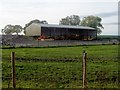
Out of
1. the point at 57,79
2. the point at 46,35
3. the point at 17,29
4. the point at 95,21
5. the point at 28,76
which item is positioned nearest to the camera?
the point at 57,79

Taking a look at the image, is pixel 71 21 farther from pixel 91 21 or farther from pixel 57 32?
pixel 57 32

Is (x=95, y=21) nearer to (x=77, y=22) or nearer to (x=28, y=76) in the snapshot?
(x=77, y=22)

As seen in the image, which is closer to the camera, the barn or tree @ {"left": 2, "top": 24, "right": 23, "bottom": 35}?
the barn

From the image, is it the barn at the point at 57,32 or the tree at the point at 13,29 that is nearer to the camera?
the barn at the point at 57,32

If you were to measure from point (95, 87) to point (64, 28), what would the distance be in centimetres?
6068

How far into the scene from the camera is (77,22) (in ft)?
344

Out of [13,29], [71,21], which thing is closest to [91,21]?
[71,21]

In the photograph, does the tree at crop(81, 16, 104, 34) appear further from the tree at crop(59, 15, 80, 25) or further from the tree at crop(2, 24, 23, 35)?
the tree at crop(2, 24, 23, 35)

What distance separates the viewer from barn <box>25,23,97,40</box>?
66.2 m

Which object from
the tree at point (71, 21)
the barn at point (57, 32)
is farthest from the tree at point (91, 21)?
the barn at point (57, 32)

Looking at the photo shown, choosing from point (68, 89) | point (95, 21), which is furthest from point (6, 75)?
point (95, 21)

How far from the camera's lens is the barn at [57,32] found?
6625 centimetres

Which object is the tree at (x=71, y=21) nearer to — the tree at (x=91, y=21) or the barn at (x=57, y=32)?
the tree at (x=91, y=21)

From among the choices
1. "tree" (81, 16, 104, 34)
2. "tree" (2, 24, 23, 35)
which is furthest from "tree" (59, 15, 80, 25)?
"tree" (2, 24, 23, 35)
